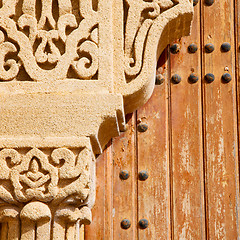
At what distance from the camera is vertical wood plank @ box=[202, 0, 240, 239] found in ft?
6.25

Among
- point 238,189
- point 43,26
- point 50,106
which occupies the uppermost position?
point 43,26

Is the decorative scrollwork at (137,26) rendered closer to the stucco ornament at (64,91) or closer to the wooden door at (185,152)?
the stucco ornament at (64,91)

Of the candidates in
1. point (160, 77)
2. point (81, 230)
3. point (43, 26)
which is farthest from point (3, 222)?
point (160, 77)

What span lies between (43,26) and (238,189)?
976 mm

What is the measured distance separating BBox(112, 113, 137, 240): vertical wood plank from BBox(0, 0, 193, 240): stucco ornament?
4.6 inches

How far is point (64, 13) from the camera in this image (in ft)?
5.93

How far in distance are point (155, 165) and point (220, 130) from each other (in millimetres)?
299

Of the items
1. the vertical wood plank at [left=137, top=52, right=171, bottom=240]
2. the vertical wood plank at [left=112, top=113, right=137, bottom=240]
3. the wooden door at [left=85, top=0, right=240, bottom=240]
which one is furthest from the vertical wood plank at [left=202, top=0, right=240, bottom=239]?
the vertical wood plank at [left=112, top=113, right=137, bottom=240]

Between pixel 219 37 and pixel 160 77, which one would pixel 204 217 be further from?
pixel 219 37

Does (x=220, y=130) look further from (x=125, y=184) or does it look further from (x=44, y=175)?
(x=44, y=175)

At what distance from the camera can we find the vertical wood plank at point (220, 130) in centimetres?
190

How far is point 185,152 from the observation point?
6.44ft

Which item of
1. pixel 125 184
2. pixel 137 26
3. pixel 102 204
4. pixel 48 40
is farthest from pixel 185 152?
pixel 48 40

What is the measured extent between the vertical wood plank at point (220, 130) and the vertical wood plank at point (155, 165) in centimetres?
17
